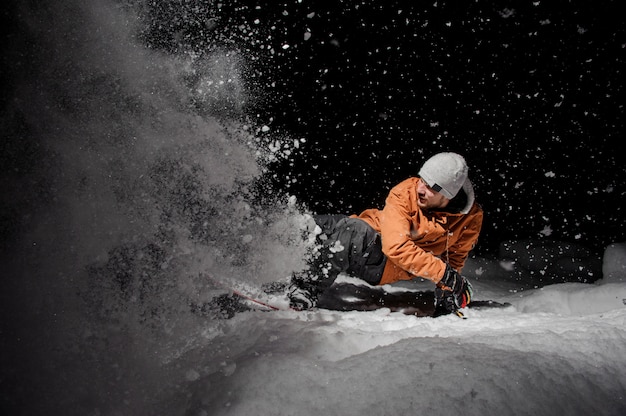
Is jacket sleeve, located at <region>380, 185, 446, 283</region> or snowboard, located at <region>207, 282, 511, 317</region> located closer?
jacket sleeve, located at <region>380, 185, 446, 283</region>

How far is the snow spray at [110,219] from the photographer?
1.79 metres

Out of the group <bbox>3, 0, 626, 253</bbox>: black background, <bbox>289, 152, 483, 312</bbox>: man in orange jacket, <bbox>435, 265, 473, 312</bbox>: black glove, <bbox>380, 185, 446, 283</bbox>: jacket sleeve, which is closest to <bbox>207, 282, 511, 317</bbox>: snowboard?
<bbox>435, 265, 473, 312</bbox>: black glove

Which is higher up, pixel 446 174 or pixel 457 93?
pixel 457 93

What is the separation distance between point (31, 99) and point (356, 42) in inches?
164

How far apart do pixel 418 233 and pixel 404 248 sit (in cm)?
34

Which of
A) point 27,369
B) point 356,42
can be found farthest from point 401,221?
point 356,42

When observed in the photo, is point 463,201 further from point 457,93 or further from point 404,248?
point 457,93

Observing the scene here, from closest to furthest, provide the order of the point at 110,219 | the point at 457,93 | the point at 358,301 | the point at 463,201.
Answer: the point at 110,219 → the point at 463,201 → the point at 358,301 → the point at 457,93

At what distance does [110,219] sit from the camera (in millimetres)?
2738

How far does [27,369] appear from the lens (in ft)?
5.50

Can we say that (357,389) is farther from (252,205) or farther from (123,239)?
(252,205)

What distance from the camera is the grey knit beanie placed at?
2916mm

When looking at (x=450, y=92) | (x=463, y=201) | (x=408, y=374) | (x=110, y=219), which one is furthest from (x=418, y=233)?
(x=450, y=92)

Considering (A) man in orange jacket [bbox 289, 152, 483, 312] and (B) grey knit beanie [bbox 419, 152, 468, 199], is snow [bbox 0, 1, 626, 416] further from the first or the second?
(B) grey knit beanie [bbox 419, 152, 468, 199]
